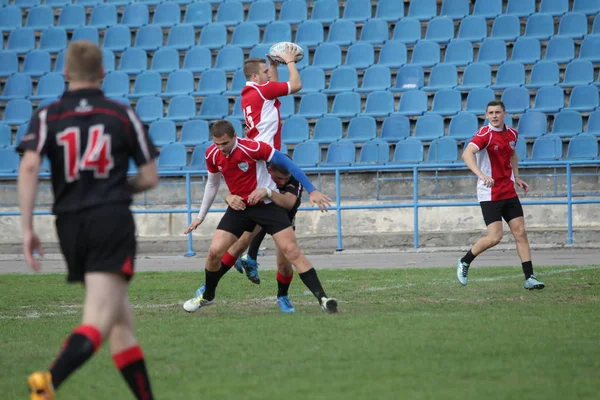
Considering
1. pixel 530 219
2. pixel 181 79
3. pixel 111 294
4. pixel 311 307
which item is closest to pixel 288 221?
pixel 311 307

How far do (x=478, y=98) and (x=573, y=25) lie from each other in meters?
2.86

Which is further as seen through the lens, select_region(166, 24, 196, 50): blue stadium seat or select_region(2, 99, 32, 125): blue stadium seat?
select_region(166, 24, 196, 50): blue stadium seat

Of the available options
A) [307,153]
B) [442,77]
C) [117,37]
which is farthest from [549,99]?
[117,37]

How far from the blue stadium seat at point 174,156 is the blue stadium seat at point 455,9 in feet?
20.5

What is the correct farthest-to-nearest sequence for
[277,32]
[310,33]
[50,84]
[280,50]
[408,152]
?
[50,84] < [277,32] < [310,33] < [408,152] < [280,50]

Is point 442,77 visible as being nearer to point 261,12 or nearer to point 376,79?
point 376,79

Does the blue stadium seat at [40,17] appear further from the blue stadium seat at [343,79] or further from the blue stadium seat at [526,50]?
the blue stadium seat at [526,50]

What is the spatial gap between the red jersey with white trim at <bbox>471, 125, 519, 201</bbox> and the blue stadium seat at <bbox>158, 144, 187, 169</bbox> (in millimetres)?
8118

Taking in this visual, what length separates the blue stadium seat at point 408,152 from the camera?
54.6 feet

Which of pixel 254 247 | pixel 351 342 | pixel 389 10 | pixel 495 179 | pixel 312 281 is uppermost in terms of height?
pixel 389 10

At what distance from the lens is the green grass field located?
16.8 ft

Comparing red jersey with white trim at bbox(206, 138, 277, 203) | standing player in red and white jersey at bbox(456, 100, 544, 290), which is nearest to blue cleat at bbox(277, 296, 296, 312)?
red jersey with white trim at bbox(206, 138, 277, 203)

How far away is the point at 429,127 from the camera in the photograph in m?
17.2

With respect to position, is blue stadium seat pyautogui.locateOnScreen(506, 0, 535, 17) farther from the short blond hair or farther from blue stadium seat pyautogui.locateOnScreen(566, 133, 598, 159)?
the short blond hair
